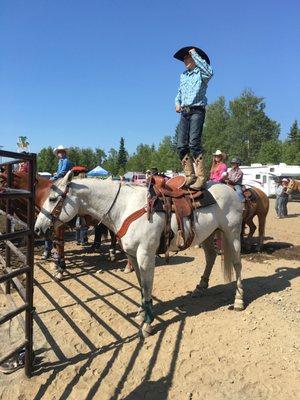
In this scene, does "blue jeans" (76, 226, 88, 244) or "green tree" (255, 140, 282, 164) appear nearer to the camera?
"blue jeans" (76, 226, 88, 244)

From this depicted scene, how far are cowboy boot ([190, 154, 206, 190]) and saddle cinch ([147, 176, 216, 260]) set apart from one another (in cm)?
8

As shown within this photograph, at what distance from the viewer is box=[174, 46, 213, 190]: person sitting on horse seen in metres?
5.07

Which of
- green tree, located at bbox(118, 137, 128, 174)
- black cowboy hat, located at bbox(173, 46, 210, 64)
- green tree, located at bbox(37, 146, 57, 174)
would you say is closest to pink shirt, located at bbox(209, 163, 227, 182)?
black cowboy hat, located at bbox(173, 46, 210, 64)

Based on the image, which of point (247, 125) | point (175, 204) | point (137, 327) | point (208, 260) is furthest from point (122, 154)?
point (137, 327)

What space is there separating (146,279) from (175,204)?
3.37 feet

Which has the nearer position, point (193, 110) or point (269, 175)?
point (193, 110)

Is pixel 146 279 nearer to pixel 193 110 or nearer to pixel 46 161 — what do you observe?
pixel 193 110

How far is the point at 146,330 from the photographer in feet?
14.3

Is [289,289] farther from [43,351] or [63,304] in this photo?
[43,351]

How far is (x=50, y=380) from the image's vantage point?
3424mm

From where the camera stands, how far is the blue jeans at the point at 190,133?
512 cm

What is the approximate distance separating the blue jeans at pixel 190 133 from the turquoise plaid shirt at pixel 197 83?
0.49 ft

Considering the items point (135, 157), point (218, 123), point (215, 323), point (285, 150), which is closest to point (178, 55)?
point (215, 323)

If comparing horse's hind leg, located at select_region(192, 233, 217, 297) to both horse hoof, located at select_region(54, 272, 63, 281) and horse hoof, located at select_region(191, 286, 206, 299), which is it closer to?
horse hoof, located at select_region(191, 286, 206, 299)
